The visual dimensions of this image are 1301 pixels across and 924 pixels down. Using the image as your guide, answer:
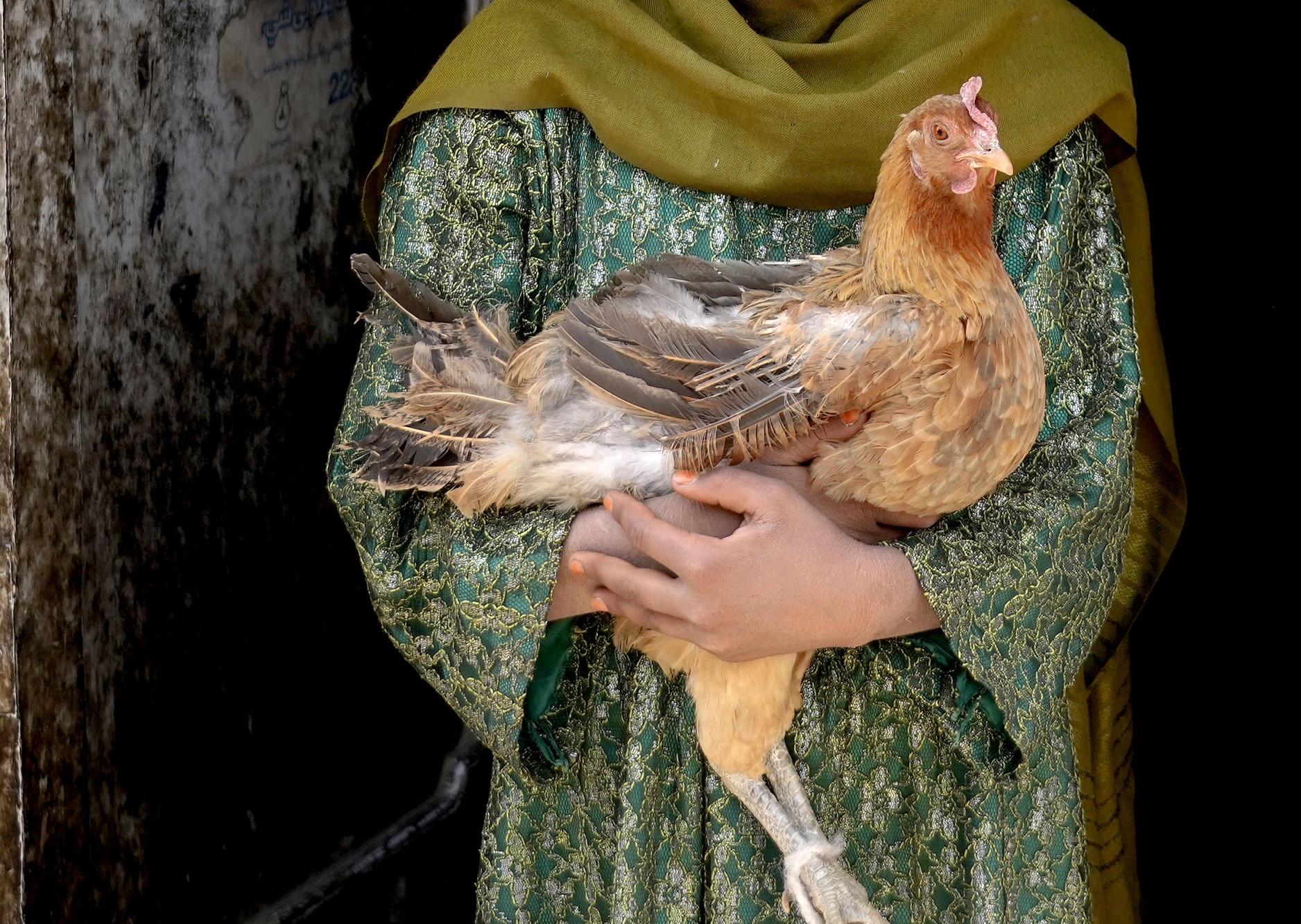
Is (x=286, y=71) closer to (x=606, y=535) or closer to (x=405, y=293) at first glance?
(x=405, y=293)

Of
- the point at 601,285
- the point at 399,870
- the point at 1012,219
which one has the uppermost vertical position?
the point at 1012,219

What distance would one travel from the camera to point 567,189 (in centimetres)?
159

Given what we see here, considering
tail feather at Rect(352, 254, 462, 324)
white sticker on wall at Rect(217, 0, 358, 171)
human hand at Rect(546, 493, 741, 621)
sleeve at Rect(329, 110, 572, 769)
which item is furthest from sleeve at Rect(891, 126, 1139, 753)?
white sticker on wall at Rect(217, 0, 358, 171)

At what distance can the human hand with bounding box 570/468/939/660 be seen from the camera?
1271 millimetres

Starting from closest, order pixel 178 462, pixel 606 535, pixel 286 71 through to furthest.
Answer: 1. pixel 606 535
2. pixel 178 462
3. pixel 286 71

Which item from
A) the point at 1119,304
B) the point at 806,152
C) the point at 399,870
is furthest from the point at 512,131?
the point at 399,870

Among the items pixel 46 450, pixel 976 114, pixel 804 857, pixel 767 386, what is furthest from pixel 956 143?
pixel 46 450

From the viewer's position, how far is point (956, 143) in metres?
1.30

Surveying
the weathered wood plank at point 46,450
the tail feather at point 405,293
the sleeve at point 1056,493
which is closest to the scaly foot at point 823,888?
the sleeve at point 1056,493

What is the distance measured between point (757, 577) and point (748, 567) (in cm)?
1

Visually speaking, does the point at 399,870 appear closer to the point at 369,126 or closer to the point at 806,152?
the point at 369,126

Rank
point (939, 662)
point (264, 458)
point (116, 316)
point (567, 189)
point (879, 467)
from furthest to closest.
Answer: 1. point (264, 458)
2. point (116, 316)
3. point (567, 189)
4. point (939, 662)
5. point (879, 467)

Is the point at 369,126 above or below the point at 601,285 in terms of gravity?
above

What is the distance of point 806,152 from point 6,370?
102 centimetres
